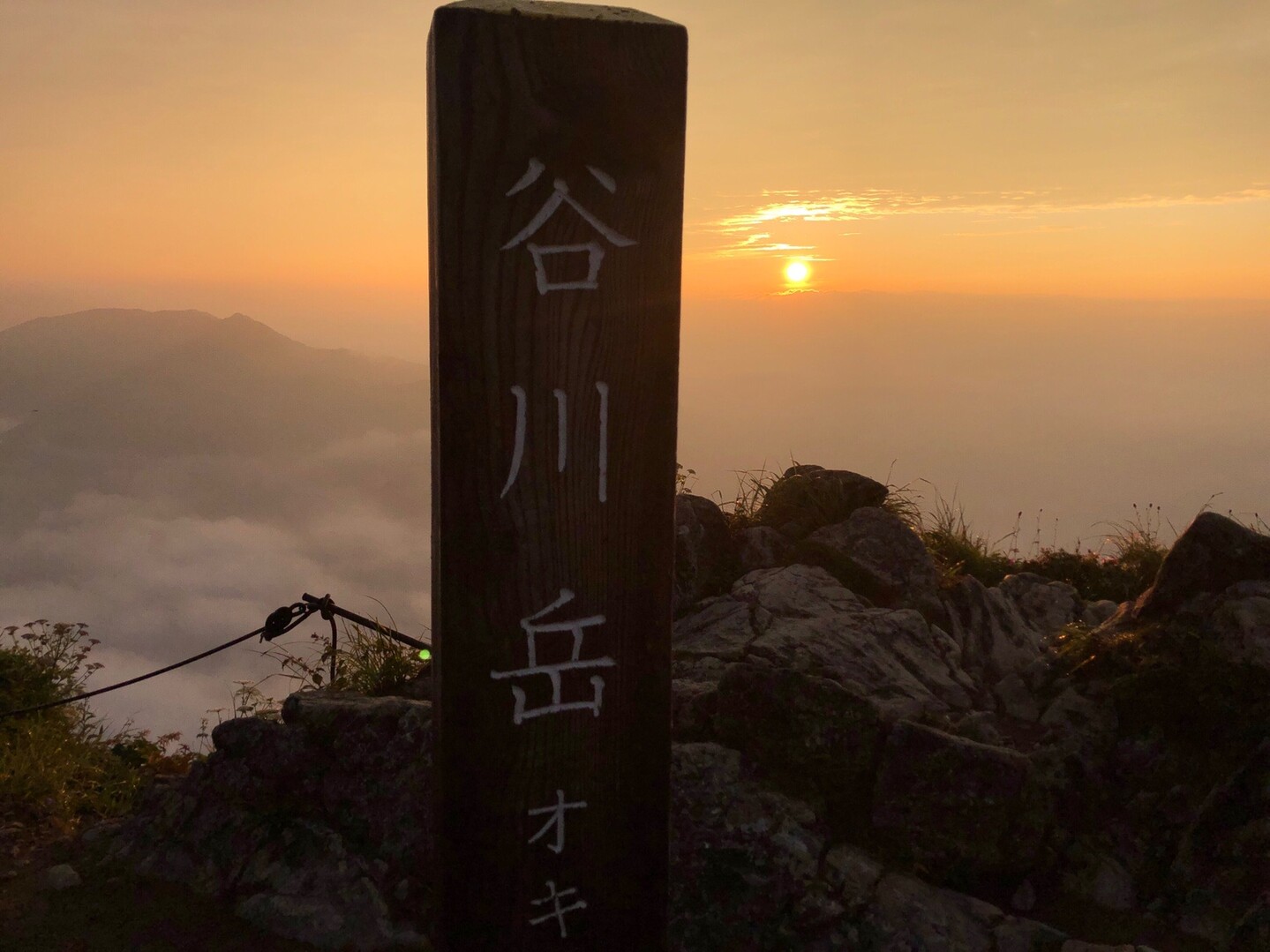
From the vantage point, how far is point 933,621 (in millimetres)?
6082

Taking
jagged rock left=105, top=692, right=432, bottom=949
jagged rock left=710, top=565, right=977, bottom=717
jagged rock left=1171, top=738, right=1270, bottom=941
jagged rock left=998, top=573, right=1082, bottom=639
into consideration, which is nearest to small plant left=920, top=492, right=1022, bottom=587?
jagged rock left=998, top=573, right=1082, bottom=639

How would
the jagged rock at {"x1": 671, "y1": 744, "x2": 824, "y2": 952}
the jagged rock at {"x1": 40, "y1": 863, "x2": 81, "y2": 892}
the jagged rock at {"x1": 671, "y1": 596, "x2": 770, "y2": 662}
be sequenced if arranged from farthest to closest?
the jagged rock at {"x1": 671, "y1": 596, "x2": 770, "y2": 662}, the jagged rock at {"x1": 40, "y1": 863, "x2": 81, "y2": 892}, the jagged rock at {"x1": 671, "y1": 744, "x2": 824, "y2": 952}

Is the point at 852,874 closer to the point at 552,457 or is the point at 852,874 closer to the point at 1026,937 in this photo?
the point at 1026,937

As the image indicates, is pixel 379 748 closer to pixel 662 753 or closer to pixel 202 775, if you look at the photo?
pixel 202 775

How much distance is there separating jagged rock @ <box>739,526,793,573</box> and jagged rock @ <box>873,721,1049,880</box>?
256 cm

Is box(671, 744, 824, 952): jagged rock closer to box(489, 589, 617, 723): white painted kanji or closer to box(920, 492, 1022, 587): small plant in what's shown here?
box(489, 589, 617, 723): white painted kanji

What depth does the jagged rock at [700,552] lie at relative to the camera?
612 centimetres

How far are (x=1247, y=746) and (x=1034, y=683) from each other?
1131 millimetres

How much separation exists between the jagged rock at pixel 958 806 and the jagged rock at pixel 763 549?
8.39ft

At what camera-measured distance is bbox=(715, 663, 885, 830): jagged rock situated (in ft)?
12.9

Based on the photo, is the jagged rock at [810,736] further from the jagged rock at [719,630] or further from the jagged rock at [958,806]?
the jagged rock at [719,630]

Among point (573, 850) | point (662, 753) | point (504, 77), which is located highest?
point (504, 77)

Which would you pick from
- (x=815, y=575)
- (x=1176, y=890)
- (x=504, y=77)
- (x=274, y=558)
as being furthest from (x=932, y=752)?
(x=274, y=558)

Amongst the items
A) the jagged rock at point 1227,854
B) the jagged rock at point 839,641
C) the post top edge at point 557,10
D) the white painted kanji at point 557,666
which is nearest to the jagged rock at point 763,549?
the jagged rock at point 839,641
